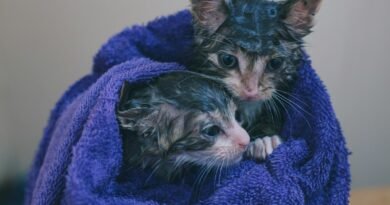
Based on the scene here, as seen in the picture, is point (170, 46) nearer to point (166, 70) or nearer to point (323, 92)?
point (166, 70)

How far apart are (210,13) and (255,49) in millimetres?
114

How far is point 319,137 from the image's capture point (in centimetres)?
85

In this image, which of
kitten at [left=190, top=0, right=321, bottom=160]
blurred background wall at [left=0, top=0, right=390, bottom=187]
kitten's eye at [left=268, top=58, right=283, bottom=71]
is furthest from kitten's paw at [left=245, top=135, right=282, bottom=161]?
blurred background wall at [left=0, top=0, right=390, bottom=187]

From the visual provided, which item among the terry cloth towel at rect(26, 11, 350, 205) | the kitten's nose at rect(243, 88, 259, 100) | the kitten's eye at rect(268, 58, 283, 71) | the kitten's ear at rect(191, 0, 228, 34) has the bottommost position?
the terry cloth towel at rect(26, 11, 350, 205)

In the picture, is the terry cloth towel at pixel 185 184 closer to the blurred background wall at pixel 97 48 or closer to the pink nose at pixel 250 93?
the pink nose at pixel 250 93

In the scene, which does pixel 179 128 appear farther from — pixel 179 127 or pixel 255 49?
pixel 255 49

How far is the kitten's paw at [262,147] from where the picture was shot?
33.7 inches

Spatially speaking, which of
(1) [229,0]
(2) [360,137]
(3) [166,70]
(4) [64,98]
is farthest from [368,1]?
(4) [64,98]

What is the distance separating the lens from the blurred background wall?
1.36 m

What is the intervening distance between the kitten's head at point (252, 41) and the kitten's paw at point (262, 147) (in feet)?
0.24

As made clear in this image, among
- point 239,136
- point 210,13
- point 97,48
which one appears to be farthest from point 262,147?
point 97,48

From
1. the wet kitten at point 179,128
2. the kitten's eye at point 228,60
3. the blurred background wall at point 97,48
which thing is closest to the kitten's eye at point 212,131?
the wet kitten at point 179,128

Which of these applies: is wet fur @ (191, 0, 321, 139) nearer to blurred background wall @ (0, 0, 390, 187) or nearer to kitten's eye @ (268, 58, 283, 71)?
kitten's eye @ (268, 58, 283, 71)

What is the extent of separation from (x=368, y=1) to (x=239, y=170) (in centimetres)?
73
